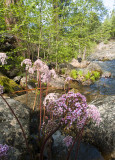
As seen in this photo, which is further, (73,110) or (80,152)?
(80,152)

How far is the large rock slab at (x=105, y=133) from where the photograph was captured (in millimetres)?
2666

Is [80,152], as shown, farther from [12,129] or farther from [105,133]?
[12,129]

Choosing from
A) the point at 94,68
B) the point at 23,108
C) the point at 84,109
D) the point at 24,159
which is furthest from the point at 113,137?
the point at 94,68

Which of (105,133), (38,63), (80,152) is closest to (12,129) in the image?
(38,63)

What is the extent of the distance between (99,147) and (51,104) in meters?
2.15

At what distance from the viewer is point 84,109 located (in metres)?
1.47

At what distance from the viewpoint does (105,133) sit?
2.83 metres

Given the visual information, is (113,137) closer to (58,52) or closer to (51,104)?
(51,104)

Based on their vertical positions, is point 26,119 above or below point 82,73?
above

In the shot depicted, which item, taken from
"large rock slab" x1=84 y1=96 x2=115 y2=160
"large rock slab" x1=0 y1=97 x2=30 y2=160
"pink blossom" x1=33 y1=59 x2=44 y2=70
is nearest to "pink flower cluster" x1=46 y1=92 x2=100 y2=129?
"pink blossom" x1=33 y1=59 x2=44 y2=70

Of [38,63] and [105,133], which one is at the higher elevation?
[38,63]

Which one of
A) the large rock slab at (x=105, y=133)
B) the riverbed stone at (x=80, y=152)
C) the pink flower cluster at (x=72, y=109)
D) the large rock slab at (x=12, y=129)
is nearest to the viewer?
the pink flower cluster at (x=72, y=109)

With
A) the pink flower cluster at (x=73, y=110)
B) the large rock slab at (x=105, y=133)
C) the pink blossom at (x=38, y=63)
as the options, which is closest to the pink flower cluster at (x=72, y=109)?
the pink flower cluster at (x=73, y=110)

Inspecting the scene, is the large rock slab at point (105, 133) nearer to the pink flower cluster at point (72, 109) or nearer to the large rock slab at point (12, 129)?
the pink flower cluster at point (72, 109)
